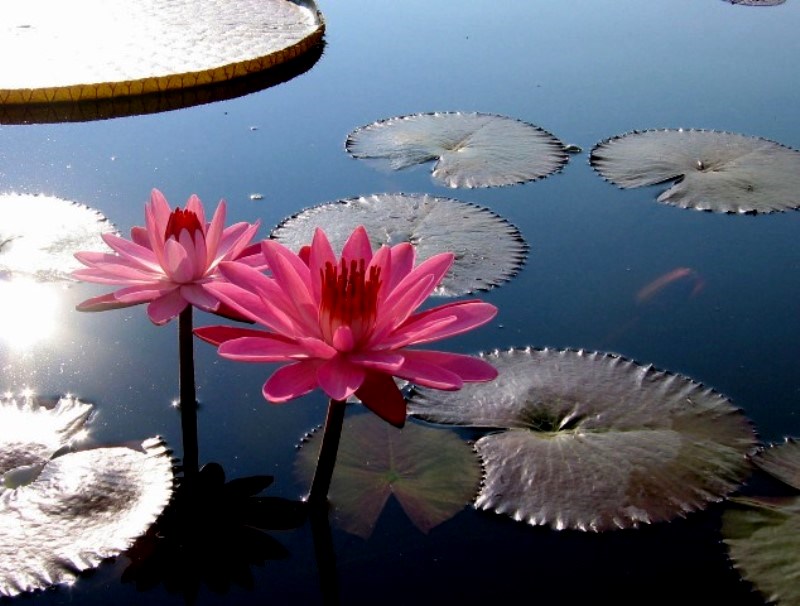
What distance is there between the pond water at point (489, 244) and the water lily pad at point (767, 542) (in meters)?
0.03

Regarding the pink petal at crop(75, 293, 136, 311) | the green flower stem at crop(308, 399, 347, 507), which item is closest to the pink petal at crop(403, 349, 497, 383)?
the green flower stem at crop(308, 399, 347, 507)

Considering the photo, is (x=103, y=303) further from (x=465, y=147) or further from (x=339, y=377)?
(x=465, y=147)

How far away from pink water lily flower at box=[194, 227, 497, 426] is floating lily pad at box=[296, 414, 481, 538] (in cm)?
31

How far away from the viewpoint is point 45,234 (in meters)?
2.17

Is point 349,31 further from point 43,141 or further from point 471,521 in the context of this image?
point 471,521

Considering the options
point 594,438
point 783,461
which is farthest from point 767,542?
point 594,438

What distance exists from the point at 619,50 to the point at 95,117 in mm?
2111

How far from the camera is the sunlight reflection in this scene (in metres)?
1.85

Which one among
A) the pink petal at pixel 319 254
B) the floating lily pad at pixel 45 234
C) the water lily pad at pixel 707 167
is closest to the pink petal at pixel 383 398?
the pink petal at pixel 319 254

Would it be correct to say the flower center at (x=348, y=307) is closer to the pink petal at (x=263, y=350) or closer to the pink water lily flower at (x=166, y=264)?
the pink petal at (x=263, y=350)

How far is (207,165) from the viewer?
267 centimetres

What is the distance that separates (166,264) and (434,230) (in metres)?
1.03

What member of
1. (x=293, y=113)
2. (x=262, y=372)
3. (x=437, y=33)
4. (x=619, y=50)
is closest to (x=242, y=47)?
(x=293, y=113)

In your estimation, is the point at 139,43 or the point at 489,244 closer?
the point at 489,244
